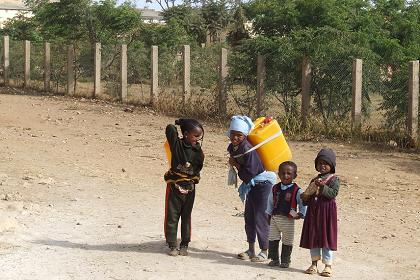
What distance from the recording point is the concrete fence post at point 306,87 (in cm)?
1581

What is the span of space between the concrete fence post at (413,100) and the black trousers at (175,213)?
7.89 meters

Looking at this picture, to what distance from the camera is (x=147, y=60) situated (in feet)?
72.3

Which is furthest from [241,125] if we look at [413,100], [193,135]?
[413,100]

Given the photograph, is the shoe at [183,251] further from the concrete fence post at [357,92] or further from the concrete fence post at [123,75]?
the concrete fence post at [123,75]

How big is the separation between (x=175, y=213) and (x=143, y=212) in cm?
181

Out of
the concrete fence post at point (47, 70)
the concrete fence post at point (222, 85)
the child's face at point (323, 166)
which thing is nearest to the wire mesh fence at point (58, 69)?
the concrete fence post at point (47, 70)

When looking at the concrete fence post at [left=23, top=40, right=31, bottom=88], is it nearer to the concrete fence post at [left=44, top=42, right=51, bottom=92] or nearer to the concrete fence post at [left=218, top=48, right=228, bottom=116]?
the concrete fence post at [left=44, top=42, right=51, bottom=92]

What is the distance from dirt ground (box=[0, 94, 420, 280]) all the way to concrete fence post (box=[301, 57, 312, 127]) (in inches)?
56.6


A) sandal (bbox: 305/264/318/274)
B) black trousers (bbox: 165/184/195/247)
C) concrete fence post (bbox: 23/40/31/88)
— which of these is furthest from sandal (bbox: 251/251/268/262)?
concrete fence post (bbox: 23/40/31/88)

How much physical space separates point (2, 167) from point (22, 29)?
1139 inches

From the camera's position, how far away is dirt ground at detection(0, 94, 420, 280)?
6.54 metres

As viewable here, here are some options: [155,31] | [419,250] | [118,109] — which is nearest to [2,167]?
[419,250]

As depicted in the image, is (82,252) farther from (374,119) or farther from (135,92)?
(135,92)

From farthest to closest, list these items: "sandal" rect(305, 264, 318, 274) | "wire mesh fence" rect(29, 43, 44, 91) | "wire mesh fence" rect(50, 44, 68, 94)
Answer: "wire mesh fence" rect(29, 43, 44, 91) < "wire mesh fence" rect(50, 44, 68, 94) < "sandal" rect(305, 264, 318, 274)
